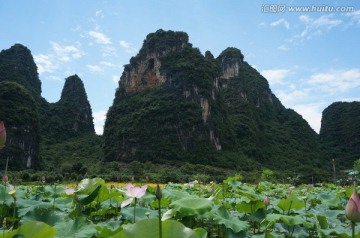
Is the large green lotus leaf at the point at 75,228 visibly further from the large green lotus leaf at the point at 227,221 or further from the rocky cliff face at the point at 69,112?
the rocky cliff face at the point at 69,112

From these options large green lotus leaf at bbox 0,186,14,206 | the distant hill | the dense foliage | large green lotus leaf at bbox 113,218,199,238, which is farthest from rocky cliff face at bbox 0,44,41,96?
large green lotus leaf at bbox 113,218,199,238

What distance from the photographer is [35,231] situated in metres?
0.82

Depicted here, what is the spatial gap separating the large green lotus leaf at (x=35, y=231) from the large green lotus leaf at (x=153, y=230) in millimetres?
277

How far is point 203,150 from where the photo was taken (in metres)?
38.4

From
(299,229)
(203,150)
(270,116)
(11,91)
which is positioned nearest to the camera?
(299,229)

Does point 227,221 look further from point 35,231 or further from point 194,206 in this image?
point 35,231

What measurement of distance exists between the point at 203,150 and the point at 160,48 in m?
15.2

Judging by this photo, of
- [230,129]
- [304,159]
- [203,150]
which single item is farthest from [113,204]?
[304,159]

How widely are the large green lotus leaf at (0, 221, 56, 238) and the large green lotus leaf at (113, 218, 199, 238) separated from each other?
277 mm

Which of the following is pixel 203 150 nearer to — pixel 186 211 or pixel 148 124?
pixel 148 124

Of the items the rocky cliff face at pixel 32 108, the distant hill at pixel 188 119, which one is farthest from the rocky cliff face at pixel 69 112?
the distant hill at pixel 188 119

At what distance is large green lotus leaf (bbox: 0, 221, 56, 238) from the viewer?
81 centimetres

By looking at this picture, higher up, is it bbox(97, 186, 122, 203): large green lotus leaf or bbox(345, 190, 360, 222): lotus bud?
bbox(345, 190, 360, 222): lotus bud

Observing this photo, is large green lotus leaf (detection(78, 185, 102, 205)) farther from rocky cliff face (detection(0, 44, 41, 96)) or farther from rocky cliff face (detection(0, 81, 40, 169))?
rocky cliff face (detection(0, 44, 41, 96))
